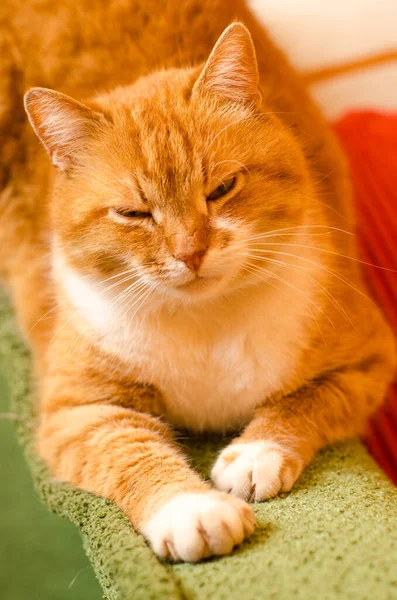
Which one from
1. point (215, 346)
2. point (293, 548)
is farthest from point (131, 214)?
point (293, 548)

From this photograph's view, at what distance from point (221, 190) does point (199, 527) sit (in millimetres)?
633

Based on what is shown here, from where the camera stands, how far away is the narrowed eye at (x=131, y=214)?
1253 mm

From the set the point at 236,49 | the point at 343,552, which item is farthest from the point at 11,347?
the point at 343,552

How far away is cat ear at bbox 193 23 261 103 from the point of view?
1.26 metres

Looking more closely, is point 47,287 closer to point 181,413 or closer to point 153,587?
point 181,413

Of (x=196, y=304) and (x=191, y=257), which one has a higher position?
(x=191, y=257)

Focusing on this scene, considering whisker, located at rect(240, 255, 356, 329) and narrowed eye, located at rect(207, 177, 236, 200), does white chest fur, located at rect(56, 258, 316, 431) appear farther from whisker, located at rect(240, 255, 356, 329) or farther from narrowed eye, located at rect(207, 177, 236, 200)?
narrowed eye, located at rect(207, 177, 236, 200)

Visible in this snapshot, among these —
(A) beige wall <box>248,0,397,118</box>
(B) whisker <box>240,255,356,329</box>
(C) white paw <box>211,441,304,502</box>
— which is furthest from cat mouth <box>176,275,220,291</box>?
(A) beige wall <box>248,0,397,118</box>

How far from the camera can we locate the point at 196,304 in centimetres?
133

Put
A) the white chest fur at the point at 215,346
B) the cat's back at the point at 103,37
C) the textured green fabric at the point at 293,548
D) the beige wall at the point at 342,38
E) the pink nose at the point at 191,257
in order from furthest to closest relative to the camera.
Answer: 1. the beige wall at the point at 342,38
2. the cat's back at the point at 103,37
3. the white chest fur at the point at 215,346
4. the pink nose at the point at 191,257
5. the textured green fabric at the point at 293,548

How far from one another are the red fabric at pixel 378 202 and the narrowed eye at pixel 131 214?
985 mm

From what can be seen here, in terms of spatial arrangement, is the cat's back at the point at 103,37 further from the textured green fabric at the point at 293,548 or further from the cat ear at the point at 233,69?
the textured green fabric at the point at 293,548

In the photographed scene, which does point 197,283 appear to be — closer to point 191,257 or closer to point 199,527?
point 191,257

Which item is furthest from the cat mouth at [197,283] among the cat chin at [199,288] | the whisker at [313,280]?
the whisker at [313,280]
